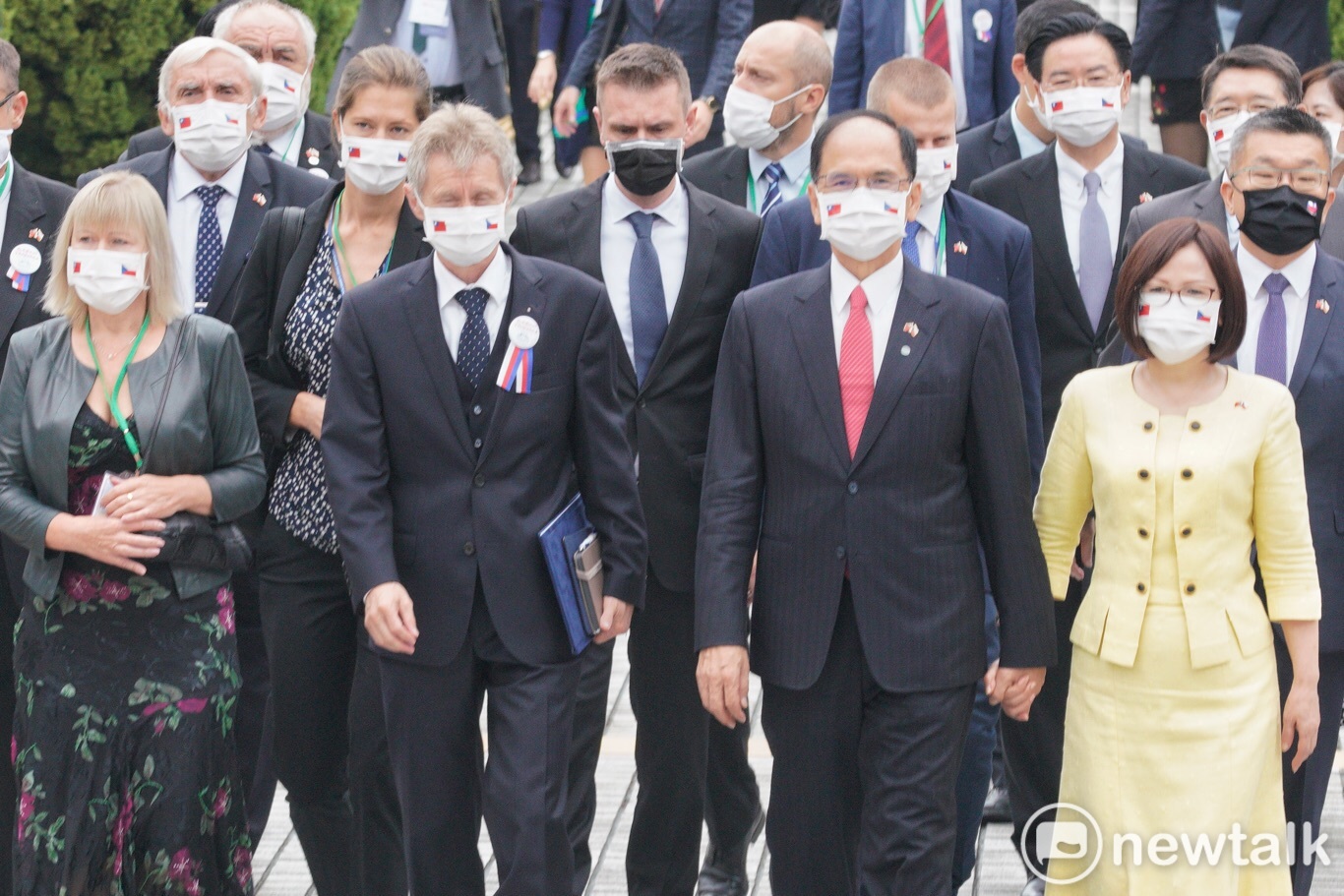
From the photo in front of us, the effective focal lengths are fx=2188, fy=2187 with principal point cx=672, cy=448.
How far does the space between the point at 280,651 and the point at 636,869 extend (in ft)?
4.32

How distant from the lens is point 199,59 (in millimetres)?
7273

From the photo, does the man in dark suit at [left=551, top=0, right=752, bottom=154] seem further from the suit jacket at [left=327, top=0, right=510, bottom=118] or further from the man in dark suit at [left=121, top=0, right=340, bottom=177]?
the man in dark suit at [left=121, top=0, right=340, bottom=177]

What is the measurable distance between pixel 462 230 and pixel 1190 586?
7.07 feet

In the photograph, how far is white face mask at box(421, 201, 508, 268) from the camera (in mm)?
5941

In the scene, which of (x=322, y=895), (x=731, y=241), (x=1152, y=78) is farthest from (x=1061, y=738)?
(x=1152, y=78)

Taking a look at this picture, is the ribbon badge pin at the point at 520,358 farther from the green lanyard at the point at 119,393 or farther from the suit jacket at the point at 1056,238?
the suit jacket at the point at 1056,238

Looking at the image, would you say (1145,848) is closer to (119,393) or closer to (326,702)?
(326,702)

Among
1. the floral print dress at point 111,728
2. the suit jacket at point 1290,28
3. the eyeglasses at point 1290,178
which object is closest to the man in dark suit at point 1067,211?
the eyeglasses at point 1290,178

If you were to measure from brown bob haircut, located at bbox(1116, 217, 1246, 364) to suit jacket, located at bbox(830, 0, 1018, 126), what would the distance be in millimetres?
Result: 4234

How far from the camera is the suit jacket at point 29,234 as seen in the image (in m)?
6.85

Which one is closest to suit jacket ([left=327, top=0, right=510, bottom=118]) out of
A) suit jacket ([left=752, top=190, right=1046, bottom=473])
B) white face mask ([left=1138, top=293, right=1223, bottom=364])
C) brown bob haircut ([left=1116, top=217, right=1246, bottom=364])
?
suit jacket ([left=752, top=190, right=1046, bottom=473])

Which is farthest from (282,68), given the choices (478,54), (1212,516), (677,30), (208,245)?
(1212,516)

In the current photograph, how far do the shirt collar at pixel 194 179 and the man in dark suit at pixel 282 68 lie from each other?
751 mm

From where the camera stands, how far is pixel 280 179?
7281mm
